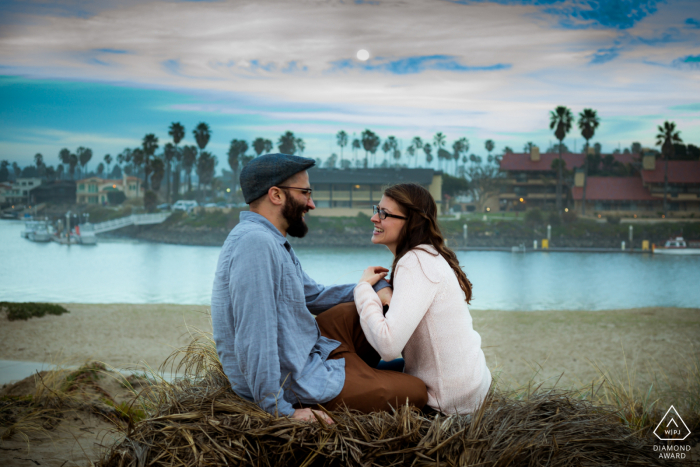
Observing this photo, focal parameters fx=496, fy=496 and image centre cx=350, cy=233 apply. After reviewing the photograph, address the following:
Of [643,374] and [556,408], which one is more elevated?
[556,408]

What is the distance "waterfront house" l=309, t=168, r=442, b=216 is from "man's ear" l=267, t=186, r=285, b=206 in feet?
169

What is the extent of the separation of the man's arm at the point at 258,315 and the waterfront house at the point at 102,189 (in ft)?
251

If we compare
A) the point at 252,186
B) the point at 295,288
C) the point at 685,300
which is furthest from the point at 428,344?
the point at 685,300

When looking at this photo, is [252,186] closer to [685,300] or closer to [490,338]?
[490,338]

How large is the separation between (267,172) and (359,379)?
883 millimetres

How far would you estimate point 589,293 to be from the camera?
33.6 meters

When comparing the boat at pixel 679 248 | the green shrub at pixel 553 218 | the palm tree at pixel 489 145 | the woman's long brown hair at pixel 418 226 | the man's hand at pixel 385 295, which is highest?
the palm tree at pixel 489 145

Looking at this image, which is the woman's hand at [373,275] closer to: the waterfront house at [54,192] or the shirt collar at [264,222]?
the shirt collar at [264,222]

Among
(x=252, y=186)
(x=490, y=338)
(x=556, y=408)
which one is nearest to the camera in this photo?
(x=252, y=186)

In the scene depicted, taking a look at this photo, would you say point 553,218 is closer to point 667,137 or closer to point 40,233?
point 667,137

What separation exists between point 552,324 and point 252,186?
11.6 metres

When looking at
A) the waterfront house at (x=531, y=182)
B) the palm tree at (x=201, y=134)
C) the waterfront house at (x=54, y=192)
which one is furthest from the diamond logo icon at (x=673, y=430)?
the waterfront house at (x=54, y=192)

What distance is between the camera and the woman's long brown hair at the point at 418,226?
2016 mm

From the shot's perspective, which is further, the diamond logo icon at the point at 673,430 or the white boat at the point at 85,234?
the white boat at the point at 85,234
